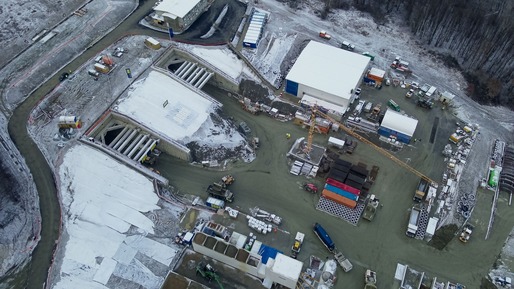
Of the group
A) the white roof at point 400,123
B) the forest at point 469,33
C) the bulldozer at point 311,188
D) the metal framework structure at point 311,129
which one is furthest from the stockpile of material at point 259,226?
the forest at point 469,33

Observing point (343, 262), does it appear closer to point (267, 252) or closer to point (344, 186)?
point (267, 252)

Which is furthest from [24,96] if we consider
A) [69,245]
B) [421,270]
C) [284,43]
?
[421,270]

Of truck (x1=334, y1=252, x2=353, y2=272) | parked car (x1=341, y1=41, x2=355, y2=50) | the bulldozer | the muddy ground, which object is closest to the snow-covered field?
the muddy ground

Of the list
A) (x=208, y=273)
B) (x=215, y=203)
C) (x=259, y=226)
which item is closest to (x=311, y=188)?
(x=259, y=226)

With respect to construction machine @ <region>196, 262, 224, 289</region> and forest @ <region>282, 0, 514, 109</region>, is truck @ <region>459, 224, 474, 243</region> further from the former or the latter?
construction machine @ <region>196, 262, 224, 289</region>

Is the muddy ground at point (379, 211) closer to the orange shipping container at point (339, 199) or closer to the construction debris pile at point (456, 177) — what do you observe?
the construction debris pile at point (456, 177)

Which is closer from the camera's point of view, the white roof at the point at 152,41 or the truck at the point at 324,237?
the truck at the point at 324,237

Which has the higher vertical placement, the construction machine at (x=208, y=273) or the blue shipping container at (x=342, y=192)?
the blue shipping container at (x=342, y=192)

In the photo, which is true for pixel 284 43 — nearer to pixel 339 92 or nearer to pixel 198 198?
pixel 339 92
